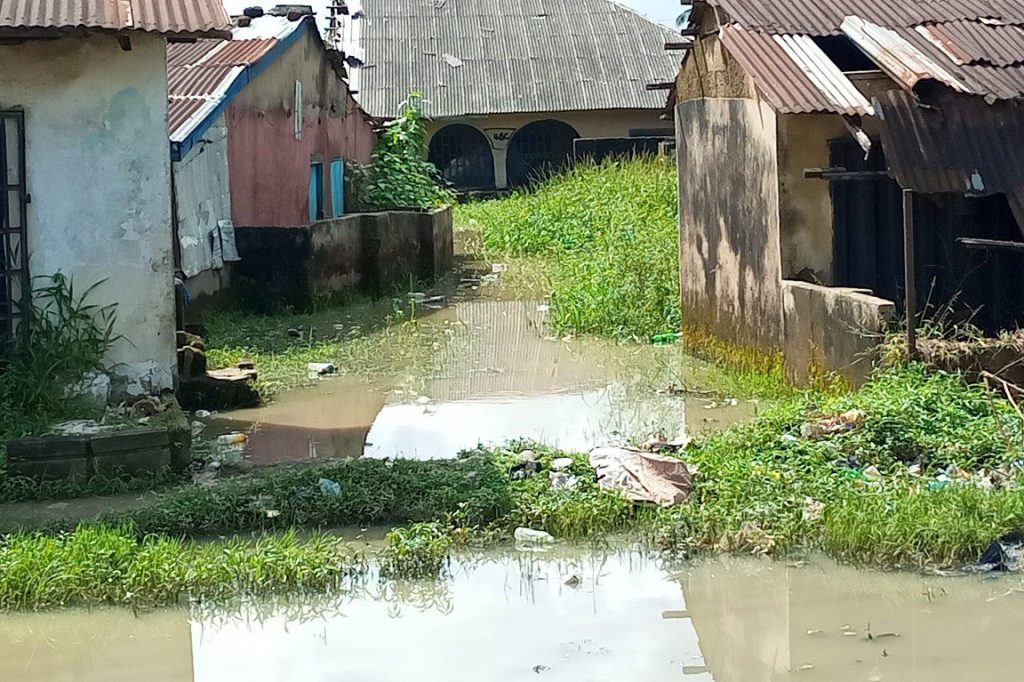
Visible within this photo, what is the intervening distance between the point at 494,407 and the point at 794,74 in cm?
325

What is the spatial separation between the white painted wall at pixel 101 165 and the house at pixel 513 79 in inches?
749

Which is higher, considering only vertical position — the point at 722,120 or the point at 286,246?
the point at 722,120

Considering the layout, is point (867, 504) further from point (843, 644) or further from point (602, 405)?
point (602, 405)

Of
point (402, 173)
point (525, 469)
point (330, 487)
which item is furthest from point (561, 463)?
point (402, 173)

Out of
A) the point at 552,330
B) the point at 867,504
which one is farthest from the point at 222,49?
the point at 867,504

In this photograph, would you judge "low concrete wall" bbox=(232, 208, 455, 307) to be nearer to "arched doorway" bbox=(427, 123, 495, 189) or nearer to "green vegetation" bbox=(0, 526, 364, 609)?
"green vegetation" bbox=(0, 526, 364, 609)

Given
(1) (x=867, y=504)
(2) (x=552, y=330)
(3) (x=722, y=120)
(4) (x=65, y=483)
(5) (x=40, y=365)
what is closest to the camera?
(1) (x=867, y=504)

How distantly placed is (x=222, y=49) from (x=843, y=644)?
1196 centimetres

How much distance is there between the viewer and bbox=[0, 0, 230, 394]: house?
337 inches

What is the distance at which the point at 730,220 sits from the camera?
37.6 feet

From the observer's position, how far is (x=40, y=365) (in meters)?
8.41

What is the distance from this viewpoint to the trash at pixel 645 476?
23.7ft

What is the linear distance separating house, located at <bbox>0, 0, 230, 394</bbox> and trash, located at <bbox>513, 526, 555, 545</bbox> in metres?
3.13

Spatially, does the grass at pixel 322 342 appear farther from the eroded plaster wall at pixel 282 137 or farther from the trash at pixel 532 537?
the trash at pixel 532 537
